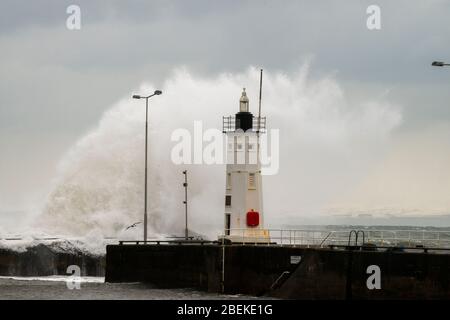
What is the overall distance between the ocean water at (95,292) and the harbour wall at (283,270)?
0.67 m

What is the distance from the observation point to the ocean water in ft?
132

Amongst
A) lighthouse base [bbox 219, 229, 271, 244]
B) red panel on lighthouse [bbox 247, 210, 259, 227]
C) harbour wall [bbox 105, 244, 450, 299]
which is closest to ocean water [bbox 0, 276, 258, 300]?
harbour wall [bbox 105, 244, 450, 299]

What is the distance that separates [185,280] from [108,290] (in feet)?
9.39

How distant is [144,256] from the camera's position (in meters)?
45.6

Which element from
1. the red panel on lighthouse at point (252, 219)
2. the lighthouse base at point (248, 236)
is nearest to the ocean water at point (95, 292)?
the lighthouse base at point (248, 236)

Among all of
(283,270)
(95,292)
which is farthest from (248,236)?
(95,292)

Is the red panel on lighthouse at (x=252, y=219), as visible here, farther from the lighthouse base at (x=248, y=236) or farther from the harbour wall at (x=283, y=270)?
the harbour wall at (x=283, y=270)

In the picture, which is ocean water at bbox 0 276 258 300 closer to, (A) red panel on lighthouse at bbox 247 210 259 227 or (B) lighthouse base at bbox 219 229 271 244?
(B) lighthouse base at bbox 219 229 271 244

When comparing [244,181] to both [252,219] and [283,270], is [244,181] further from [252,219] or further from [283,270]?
[283,270]

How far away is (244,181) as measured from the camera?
4519 cm

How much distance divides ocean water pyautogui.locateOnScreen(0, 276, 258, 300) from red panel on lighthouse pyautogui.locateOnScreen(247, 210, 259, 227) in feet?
11.7

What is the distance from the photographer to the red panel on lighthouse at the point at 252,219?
44.8 meters
